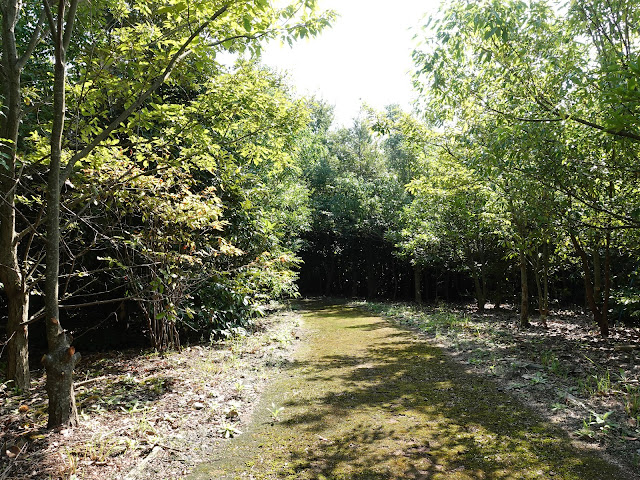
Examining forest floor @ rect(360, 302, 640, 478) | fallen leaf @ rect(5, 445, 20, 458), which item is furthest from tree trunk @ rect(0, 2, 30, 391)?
forest floor @ rect(360, 302, 640, 478)

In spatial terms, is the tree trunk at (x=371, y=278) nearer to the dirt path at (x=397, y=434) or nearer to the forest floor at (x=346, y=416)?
the forest floor at (x=346, y=416)

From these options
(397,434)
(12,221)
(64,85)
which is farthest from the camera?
(12,221)

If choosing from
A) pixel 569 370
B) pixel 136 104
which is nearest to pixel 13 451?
pixel 136 104

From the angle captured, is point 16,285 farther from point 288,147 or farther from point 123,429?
point 288,147

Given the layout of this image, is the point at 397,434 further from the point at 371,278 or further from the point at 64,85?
the point at 371,278

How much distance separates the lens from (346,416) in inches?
155

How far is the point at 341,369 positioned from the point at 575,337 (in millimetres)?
4930

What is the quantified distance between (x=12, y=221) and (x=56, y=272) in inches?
61.0

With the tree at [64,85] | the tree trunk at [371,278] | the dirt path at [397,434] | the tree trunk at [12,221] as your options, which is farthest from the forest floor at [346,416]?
the tree trunk at [371,278]

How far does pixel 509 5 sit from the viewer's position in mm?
4312

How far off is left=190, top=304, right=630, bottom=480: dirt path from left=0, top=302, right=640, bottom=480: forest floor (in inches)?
0.6

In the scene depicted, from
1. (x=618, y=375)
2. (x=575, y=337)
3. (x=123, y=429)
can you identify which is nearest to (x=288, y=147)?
(x=123, y=429)

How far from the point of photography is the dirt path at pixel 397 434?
2885mm

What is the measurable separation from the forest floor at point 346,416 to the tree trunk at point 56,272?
0.29m
